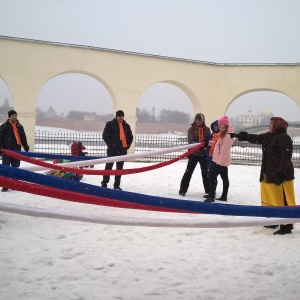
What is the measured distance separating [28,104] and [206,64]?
7.54 meters

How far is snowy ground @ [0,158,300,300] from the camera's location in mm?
2699

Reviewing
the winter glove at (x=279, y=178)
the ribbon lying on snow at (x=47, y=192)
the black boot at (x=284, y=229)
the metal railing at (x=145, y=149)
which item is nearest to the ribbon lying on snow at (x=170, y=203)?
the ribbon lying on snow at (x=47, y=192)

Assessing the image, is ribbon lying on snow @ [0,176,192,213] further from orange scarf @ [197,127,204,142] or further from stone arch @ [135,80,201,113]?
stone arch @ [135,80,201,113]

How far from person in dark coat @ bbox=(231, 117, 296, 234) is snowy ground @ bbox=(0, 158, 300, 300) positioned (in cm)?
46

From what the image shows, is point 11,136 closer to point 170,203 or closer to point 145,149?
point 170,203

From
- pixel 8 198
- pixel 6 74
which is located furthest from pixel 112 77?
pixel 8 198

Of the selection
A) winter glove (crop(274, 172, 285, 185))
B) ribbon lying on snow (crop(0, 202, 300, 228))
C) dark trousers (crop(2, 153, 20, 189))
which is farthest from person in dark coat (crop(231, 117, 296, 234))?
dark trousers (crop(2, 153, 20, 189))

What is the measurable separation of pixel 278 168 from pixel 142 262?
2.13m

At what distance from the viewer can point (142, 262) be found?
3.29m

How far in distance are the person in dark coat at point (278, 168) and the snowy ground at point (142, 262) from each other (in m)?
0.46

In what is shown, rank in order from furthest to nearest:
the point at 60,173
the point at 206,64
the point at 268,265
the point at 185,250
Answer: the point at 206,64 → the point at 60,173 → the point at 185,250 → the point at 268,265

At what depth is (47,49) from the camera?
487 inches

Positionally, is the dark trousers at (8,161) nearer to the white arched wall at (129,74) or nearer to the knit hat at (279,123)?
the knit hat at (279,123)

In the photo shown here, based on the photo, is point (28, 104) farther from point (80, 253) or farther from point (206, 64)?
point (80, 253)
